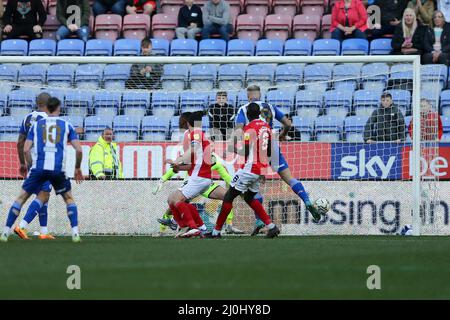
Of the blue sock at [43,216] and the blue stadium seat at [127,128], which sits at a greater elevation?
the blue stadium seat at [127,128]

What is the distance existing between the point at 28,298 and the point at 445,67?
14225 mm

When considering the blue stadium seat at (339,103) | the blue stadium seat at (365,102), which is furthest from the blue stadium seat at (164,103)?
the blue stadium seat at (365,102)

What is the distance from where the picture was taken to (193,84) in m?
20.3

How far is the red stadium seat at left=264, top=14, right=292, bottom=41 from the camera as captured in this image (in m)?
22.5

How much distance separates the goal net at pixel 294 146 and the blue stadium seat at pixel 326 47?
7.47 feet

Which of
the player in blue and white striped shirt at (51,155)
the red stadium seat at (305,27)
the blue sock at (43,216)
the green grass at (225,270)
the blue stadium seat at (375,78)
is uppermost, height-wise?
the red stadium seat at (305,27)

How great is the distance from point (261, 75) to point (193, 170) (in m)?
5.17

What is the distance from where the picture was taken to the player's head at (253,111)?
49.9 ft

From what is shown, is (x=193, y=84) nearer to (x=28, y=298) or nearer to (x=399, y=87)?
(x=399, y=87)

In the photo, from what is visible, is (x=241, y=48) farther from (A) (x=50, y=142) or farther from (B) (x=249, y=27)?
(A) (x=50, y=142)

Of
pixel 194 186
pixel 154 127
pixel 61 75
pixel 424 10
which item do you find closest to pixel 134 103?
pixel 154 127

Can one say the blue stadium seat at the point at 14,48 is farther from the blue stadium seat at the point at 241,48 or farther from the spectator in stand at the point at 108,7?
the blue stadium seat at the point at 241,48

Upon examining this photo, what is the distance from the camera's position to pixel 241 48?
21766 mm
